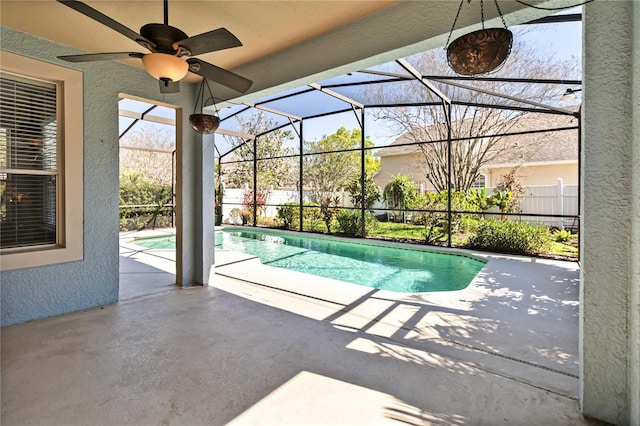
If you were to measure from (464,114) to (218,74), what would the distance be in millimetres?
10085

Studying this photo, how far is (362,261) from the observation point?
7.32m

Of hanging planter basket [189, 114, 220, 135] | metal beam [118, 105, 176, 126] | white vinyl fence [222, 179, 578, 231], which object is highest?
metal beam [118, 105, 176, 126]

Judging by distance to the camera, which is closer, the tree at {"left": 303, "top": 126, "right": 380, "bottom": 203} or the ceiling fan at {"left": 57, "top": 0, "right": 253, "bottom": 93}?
the ceiling fan at {"left": 57, "top": 0, "right": 253, "bottom": 93}

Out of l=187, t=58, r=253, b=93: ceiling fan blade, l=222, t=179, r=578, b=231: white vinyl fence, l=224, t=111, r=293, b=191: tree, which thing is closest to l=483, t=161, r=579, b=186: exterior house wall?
l=222, t=179, r=578, b=231: white vinyl fence

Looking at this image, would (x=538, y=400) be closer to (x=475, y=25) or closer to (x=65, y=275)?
(x=475, y=25)

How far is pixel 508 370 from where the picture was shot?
2271mm

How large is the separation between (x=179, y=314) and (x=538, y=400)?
3.23 metres

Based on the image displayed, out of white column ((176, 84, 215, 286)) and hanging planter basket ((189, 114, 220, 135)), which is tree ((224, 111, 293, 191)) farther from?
hanging planter basket ((189, 114, 220, 135))

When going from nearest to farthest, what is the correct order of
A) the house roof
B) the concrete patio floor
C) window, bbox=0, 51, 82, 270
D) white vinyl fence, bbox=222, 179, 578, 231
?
the concrete patio floor → window, bbox=0, 51, 82, 270 → white vinyl fence, bbox=222, 179, 578, 231 → the house roof

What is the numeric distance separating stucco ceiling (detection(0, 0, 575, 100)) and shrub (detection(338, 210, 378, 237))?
640 cm

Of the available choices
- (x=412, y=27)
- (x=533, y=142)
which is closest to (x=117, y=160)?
(x=412, y=27)

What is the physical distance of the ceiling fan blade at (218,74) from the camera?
7.83 feet

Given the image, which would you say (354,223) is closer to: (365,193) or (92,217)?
(365,193)

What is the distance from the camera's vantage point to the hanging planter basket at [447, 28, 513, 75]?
74.6 inches
